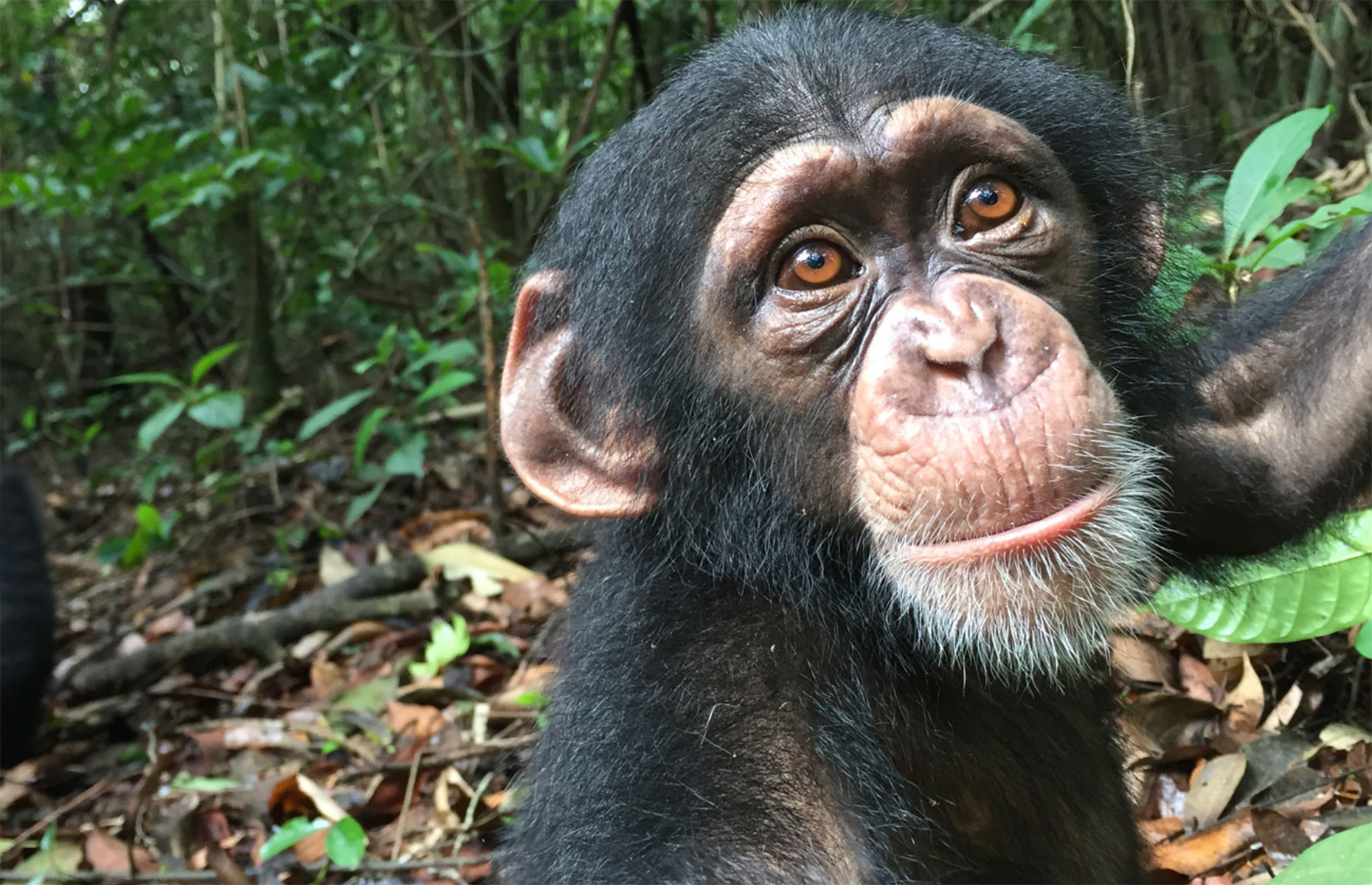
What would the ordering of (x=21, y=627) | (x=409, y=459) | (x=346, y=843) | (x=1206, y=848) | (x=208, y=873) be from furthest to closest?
(x=409, y=459) < (x=21, y=627) < (x=208, y=873) < (x=346, y=843) < (x=1206, y=848)

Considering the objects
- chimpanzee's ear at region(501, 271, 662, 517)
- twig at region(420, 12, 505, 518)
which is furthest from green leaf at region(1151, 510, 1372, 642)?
twig at region(420, 12, 505, 518)

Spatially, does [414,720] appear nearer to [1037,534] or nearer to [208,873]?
[208,873]

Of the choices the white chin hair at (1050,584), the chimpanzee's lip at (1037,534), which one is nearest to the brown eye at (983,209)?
the white chin hair at (1050,584)

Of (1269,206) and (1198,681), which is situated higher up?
(1269,206)

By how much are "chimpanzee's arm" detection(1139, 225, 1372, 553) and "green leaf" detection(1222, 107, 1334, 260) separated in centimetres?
22

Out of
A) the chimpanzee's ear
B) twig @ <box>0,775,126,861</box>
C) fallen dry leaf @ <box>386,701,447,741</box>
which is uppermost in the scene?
the chimpanzee's ear

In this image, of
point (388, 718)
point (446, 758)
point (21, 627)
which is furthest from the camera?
point (21, 627)

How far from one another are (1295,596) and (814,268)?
138 cm

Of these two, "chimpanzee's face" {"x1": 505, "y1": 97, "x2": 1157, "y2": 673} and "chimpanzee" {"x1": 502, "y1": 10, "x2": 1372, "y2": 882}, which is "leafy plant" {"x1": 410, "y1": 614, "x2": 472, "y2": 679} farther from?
"chimpanzee's face" {"x1": 505, "y1": 97, "x2": 1157, "y2": 673}

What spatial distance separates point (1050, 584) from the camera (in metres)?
2.46

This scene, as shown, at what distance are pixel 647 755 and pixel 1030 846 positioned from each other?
1.08 m

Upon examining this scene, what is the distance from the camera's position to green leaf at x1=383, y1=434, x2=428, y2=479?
604 cm

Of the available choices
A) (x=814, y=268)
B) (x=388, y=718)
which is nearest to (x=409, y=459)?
(x=388, y=718)

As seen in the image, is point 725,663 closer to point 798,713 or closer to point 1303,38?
point 798,713
